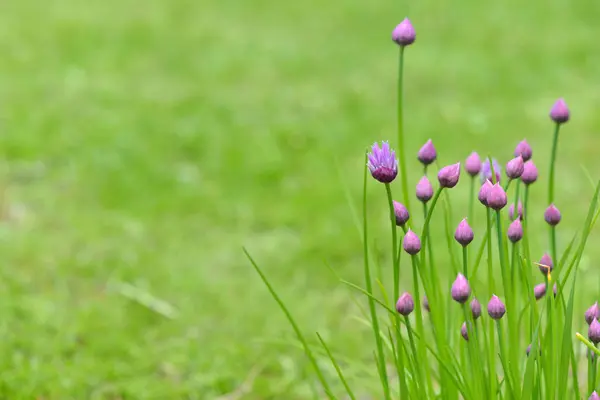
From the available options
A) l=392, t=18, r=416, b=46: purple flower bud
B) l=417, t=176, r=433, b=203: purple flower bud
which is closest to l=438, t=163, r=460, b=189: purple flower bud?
l=417, t=176, r=433, b=203: purple flower bud

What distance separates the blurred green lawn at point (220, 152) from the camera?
2678 mm

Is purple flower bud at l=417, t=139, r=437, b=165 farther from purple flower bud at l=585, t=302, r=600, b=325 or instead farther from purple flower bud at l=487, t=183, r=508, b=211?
purple flower bud at l=585, t=302, r=600, b=325

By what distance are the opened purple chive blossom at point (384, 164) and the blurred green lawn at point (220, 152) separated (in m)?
0.45

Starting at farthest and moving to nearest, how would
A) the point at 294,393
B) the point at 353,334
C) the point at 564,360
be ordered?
the point at 353,334 → the point at 294,393 → the point at 564,360

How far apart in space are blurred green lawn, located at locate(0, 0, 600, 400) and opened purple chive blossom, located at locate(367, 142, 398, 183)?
45 centimetres

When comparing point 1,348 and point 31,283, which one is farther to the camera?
point 31,283

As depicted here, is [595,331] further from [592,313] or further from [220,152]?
[220,152]

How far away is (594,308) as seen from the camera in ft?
4.73

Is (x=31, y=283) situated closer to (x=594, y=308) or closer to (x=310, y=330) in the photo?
(x=310, y=330)

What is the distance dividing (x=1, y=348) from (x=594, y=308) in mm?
1785

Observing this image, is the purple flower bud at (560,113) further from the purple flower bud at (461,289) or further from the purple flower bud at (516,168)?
the purple flower bud at (461,289)

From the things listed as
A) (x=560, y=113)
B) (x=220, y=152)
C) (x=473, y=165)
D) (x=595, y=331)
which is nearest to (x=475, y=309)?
(x=595, y=331)

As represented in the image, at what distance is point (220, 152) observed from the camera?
427cm

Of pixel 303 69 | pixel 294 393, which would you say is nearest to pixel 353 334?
pixel 294 393
